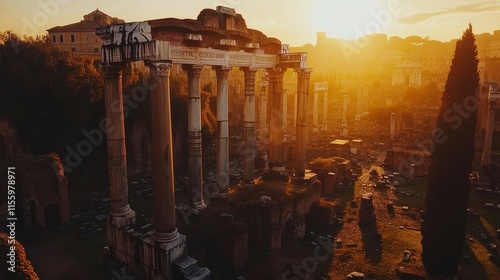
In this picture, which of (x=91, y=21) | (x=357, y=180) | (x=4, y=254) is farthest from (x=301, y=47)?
(x=4, y=254)

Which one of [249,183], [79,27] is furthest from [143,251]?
[79,27]

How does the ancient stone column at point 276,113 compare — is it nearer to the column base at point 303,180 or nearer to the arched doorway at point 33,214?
the column base at point 303,180

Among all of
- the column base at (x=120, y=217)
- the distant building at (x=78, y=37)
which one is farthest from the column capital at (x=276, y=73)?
the distant building at (x=78, y=37)

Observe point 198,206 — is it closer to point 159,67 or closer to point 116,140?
point 116,140

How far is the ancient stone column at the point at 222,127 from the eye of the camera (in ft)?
37.6

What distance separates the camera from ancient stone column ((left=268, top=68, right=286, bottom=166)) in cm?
1417

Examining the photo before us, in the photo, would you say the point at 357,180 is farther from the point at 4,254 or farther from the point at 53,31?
the point at 53,31

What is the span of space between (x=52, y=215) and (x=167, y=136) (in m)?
10.1

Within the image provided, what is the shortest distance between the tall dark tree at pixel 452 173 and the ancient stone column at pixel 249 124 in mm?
6146

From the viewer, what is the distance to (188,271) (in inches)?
317

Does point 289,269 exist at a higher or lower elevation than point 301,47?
lower

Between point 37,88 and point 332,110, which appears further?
point 332,110

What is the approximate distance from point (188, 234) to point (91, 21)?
43289 millimetres

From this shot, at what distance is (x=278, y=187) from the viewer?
44.9 feet
